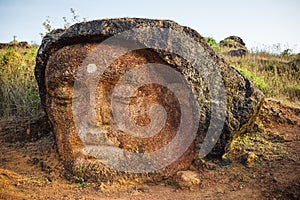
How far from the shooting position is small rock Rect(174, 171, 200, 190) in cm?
285

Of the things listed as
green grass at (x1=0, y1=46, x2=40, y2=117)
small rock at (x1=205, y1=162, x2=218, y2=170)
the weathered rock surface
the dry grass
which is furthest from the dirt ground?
the weathered rock surface

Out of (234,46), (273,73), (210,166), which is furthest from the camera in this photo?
(234,46)

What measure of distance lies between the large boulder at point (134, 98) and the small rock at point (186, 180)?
13 cm

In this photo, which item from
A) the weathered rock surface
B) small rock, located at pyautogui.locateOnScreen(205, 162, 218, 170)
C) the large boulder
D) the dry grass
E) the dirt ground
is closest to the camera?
the dirt ground

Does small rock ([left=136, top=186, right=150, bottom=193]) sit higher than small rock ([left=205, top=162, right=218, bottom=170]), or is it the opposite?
small rock ([left=205, top=162, right=218, bottom=170])

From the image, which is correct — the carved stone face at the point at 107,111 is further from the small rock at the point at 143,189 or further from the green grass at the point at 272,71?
the green grass at the point at 272,71

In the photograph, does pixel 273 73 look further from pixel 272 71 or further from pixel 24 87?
pixel 24 87

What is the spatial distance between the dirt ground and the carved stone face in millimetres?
208

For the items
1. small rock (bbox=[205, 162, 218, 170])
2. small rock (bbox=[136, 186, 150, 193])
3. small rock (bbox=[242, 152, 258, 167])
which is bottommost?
small rock (bbox=[136, 186, 150, 193])

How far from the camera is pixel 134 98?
3.19 meters

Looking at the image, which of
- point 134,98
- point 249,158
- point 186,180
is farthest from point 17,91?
point 249,158

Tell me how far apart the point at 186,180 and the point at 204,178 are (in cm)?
25

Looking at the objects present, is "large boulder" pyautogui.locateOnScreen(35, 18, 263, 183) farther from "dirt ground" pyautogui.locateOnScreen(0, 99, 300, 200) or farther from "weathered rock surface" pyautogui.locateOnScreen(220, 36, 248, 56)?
"weathered rock surface" pyautogui.locateOnScreen(220, 36, 248, 56)

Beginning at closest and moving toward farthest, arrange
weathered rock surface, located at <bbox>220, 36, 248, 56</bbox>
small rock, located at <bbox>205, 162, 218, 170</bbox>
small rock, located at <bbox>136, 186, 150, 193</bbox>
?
1. small rock, located at <bbox>136, 186, 150, 193</bbox>
2. small rock, located at <bbox>205, 162, 218, 170</bbox>
3. weathered rock surface, located at <bbox>220, 36, 248, 56</bbox>
